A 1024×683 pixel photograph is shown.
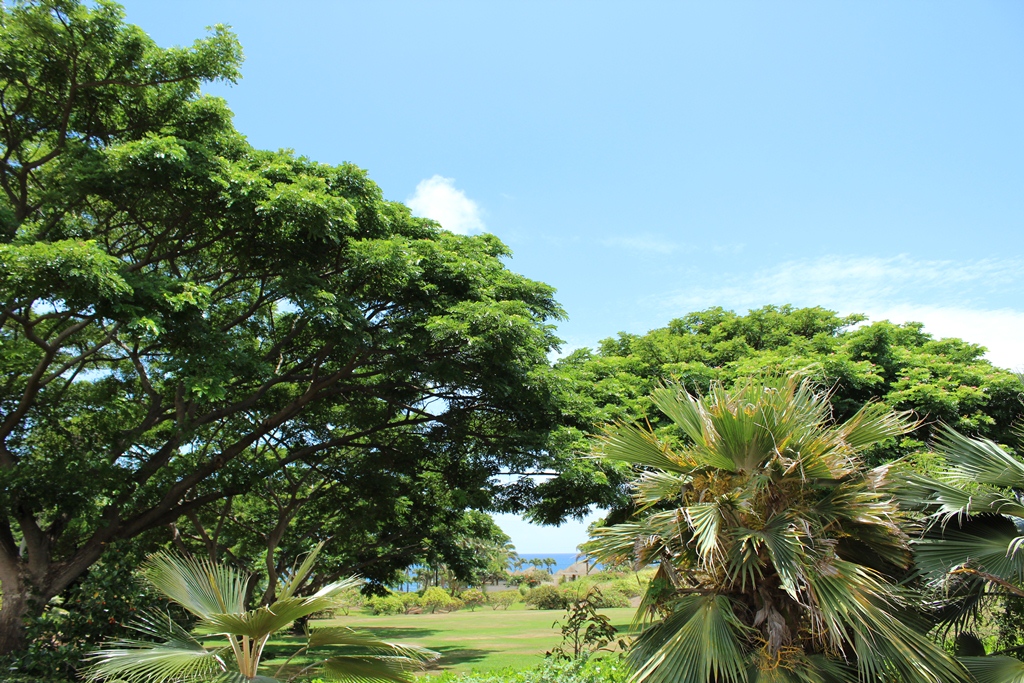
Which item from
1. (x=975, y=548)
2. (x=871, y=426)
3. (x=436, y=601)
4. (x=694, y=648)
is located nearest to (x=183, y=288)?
(x=694, y=648)

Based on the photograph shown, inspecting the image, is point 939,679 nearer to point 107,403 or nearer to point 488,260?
point 488,260

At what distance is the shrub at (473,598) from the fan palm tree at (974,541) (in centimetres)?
4790

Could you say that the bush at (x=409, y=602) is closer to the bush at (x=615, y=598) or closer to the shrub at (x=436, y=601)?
the shrub at (x=436, y=601)

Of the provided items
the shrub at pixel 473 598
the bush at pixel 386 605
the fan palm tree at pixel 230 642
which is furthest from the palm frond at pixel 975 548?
the shrub at pixel 473 598

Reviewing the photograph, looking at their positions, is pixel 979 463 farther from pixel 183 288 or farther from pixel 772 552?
pixel 183 288

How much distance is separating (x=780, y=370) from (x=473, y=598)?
132ft

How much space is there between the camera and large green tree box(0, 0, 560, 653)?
35.0 ft

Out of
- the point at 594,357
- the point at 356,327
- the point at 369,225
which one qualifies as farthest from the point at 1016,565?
the point at 594,357

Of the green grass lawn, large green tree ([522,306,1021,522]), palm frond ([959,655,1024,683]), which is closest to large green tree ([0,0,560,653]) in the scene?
large green tree ([522,306,1021,522])

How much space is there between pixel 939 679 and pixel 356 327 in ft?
30.6

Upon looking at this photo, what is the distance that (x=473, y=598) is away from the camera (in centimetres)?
5191

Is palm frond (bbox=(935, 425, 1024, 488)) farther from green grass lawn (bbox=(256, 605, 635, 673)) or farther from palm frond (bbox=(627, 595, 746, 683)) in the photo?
green grass lawn (bbox=(256, 605, 635, 673))

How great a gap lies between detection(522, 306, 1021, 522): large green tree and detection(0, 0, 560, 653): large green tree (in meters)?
1.38

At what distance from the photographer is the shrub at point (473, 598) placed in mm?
51500
